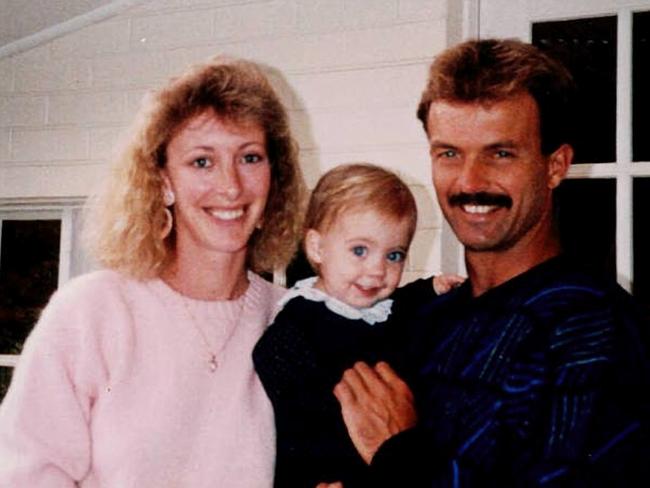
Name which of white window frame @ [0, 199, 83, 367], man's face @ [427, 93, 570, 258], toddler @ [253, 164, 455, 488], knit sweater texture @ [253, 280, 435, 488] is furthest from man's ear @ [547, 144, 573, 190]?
white window frame @ [0, 199, 83, 367]

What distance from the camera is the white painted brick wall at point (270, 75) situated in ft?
8.43

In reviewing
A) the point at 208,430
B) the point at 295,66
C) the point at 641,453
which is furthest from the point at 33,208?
the point at 641,453

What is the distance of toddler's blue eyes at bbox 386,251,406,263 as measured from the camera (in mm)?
1638

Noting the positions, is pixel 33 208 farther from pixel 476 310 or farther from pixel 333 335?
pixel 476 310

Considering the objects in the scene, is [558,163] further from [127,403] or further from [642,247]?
[642,247]

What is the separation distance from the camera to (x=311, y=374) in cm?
157

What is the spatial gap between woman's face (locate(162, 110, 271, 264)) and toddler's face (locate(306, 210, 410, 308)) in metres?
0.19

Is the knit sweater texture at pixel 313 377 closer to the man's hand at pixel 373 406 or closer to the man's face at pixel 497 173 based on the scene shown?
the man's hand at pixel 373 406

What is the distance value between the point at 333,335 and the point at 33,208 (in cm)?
208

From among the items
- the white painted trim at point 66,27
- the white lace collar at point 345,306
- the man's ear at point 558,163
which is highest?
the white painted trim at point 66,27

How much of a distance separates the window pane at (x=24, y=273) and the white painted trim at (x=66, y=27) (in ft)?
2.26

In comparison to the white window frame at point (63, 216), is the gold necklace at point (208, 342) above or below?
below

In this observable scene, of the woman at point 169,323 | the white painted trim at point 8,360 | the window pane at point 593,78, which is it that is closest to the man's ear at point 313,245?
the woman at point 169,323

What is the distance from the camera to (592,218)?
2.43 meters
